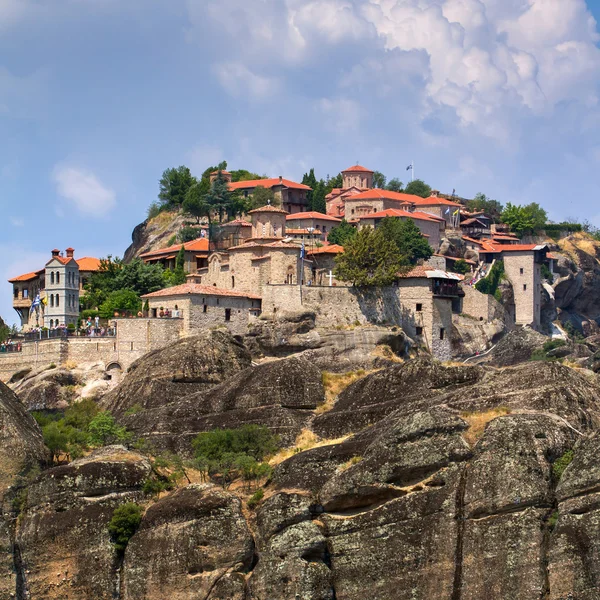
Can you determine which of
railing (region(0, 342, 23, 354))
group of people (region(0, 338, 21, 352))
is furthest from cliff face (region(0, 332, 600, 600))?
group of people (region(0, 338, 21, 352))

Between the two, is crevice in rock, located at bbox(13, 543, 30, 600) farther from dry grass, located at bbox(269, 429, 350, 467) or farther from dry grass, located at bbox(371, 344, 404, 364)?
dry grass, located at bbox(371, 344, 404, 364)

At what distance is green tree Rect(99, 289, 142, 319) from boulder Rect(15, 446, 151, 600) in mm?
36271

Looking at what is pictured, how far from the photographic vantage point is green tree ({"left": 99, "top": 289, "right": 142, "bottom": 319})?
10075cm

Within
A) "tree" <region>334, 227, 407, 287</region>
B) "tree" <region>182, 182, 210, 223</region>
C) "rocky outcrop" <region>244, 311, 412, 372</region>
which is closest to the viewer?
"rocky outcrop" <region>244, 311, 412, 372</region>

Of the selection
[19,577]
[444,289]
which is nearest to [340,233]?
A: [444,289]

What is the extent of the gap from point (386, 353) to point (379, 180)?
63.6m

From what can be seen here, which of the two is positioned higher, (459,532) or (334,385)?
(334,385)

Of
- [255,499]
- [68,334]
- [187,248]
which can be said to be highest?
[187,248]


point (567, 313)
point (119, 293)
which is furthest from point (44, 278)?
point (567, 313)

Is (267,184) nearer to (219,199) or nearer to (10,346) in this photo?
(219,199)

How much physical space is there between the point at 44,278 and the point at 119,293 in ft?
30.2

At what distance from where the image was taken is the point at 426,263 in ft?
384

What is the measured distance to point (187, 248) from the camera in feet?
370

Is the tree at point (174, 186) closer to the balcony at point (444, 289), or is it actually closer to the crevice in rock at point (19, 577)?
the balcony at point (444, 289)
